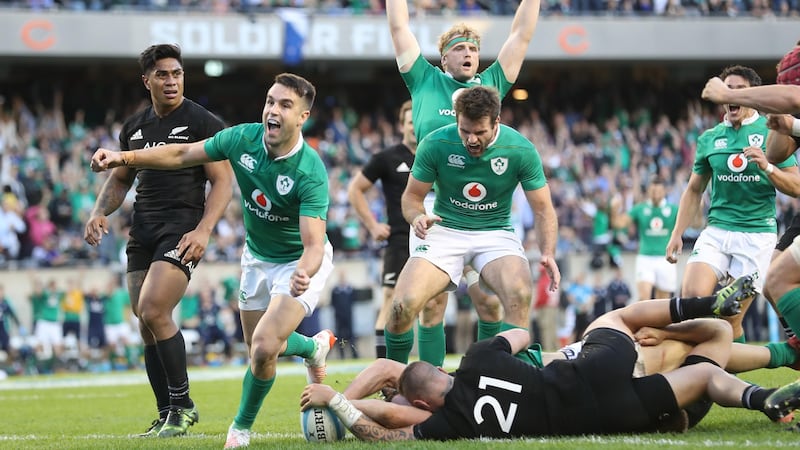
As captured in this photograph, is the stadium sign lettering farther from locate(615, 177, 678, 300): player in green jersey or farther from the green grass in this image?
locate(615, 177, 678, 300): player in green jersey

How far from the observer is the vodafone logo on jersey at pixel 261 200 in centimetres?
769

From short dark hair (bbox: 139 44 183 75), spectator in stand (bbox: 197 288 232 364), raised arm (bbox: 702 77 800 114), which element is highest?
short dark hair (bbox: 139 44 183 75)

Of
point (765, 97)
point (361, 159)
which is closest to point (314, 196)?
point (765, 97)

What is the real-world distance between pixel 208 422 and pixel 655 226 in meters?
10.2

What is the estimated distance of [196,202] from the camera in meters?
8.86

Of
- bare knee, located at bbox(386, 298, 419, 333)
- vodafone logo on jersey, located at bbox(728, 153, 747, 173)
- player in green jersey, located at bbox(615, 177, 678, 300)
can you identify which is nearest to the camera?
bare knee, located at bbox(386, 298, 419, 333)

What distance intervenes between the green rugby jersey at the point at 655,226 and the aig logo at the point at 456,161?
33.9 feet

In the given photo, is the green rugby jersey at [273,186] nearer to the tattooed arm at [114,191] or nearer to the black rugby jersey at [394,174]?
the tattooed arm at [114,191]

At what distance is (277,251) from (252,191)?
19.2 inches

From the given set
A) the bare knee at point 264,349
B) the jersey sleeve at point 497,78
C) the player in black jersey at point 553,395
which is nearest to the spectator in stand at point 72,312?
the jersey sleeve at point 497,78

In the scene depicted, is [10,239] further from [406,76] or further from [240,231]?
[406,76]

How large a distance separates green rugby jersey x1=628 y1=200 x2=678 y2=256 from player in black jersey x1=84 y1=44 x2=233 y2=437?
10342mm

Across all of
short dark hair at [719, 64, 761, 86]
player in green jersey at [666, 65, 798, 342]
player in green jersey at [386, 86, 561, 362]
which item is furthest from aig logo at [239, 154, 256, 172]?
short dark hair at [719, 64, 761, 86]

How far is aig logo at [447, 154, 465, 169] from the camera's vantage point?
793cm
